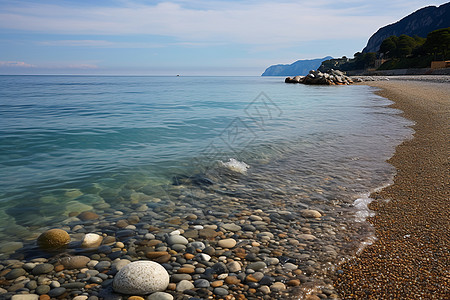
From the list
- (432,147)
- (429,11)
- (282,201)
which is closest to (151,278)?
(282,201)

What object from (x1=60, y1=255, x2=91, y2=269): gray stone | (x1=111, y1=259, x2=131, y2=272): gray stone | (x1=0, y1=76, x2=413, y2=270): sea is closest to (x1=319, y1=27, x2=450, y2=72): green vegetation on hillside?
(x1=0, y1=76, x2=413, y2=270): sea

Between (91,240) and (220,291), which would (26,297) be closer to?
(91,240)

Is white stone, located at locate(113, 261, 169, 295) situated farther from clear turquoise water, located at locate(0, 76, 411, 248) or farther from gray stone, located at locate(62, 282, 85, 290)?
clear turquoise water, located at locate(0, 76, 411, 248)

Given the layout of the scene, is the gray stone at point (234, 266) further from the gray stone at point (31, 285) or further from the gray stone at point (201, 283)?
the gray stone at point (31, 285)

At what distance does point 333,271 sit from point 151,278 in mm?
1722

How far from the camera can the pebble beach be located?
2.62 m

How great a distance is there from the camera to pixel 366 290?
250cm

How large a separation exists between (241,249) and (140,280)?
1.17 metres

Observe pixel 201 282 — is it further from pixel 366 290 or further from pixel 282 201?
pixel 282 201

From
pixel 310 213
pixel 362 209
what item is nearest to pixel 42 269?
pixel 310 213

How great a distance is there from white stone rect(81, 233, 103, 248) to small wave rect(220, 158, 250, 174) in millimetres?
3442

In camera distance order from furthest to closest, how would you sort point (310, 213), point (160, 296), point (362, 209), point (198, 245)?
point (362, 209) < point (310, 213) < point (198, 245) < point (160, 296)

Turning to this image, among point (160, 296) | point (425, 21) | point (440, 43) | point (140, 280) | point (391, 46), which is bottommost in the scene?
point (160, 296)

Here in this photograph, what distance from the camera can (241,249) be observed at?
3.33m
